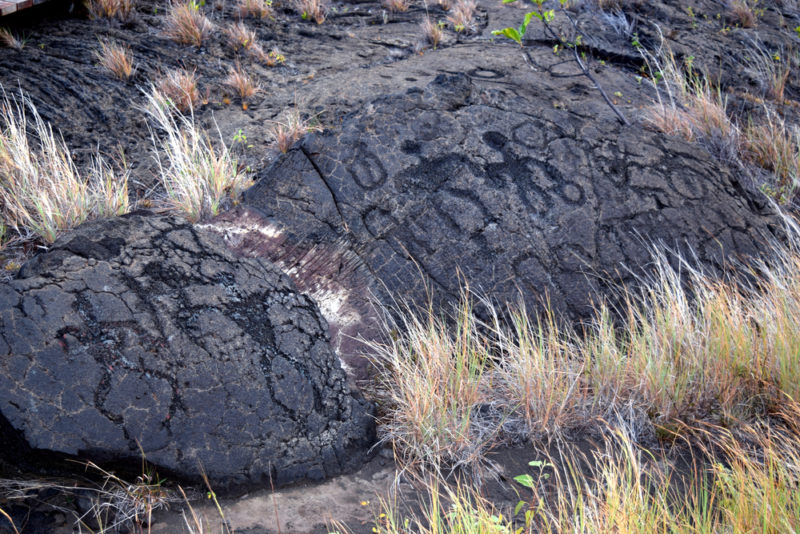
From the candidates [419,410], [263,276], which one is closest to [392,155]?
[263,276]

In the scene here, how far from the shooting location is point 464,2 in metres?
6.28

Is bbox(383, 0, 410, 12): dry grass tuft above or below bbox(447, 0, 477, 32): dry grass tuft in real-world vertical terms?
above

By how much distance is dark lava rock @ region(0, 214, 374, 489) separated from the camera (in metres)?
2.06

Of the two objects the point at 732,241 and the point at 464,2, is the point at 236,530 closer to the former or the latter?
the point at 732,241

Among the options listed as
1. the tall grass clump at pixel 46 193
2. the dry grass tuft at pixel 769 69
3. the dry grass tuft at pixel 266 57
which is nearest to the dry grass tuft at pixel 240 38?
the dry grass tuft at pixel 266 57

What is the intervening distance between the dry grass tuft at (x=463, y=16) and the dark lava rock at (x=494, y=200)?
2.44 meters

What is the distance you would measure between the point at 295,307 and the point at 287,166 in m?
1.01

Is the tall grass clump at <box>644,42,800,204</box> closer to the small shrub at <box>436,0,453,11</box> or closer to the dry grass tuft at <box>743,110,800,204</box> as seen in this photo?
the dry grass tuft at <box>743,110,800,204</box>

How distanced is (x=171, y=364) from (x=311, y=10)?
15.9 ft

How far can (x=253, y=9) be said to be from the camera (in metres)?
5.76

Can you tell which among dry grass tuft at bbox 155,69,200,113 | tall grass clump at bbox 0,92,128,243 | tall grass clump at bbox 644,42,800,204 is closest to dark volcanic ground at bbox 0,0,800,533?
dry grass tuft at bbox 155,69,200,113

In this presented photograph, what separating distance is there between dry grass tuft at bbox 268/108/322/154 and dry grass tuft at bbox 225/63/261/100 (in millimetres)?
625

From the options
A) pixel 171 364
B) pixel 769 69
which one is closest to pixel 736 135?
pixel 769 69

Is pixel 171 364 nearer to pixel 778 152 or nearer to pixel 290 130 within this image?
pixel 290 130
